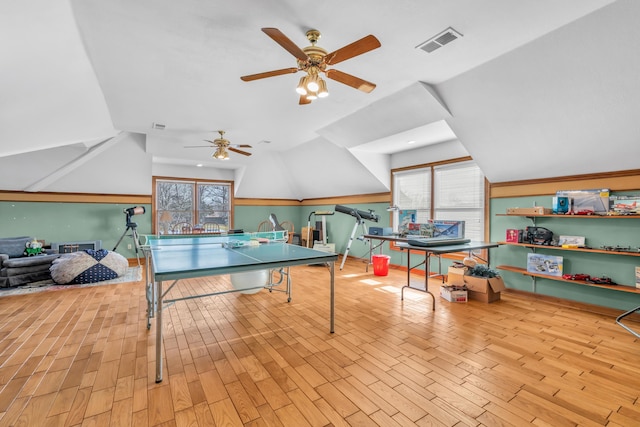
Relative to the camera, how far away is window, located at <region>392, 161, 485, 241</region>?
195 inches

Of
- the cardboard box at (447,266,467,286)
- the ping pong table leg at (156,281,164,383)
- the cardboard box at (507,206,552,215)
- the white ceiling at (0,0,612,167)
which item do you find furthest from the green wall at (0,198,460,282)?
the ping pong table leg at (156,281,164,383)

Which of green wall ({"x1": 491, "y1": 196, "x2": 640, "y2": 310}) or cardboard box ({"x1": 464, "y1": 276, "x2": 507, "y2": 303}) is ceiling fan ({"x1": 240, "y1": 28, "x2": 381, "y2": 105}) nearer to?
cardboard box ({"x1": 464, "y1": 276, "x2": 507, "y2": 303})

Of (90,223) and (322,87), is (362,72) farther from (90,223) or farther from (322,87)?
(90,223)

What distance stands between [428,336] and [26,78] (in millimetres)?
4514

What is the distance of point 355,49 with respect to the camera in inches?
84.0

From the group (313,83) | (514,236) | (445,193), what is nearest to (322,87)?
(313,83)

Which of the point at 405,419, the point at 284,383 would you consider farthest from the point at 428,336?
the point at 284,383

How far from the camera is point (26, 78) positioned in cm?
264

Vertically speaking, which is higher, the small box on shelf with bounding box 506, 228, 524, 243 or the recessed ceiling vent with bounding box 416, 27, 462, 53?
the recessed ceiling vent with bounding box 416, 27, 462, 53

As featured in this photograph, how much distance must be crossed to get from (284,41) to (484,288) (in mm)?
3824

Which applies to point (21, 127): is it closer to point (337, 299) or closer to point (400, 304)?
point (337, 299)

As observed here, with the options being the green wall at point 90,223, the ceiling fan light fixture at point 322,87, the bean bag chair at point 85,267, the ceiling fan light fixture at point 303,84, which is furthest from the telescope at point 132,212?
the ceiling fan light fixture at point 322,87

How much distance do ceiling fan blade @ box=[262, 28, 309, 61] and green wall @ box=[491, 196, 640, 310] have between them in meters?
3.89

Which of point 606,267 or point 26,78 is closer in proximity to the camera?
point 26,78
